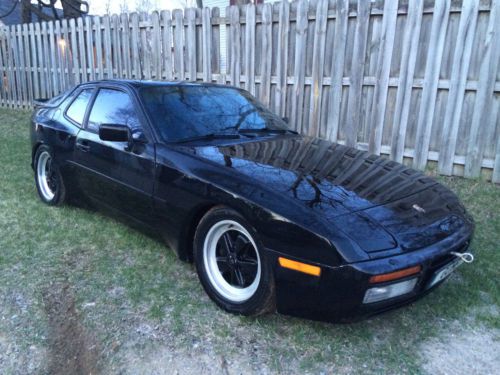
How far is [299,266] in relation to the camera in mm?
2213

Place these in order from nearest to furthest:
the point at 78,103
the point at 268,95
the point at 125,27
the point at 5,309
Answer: the point at 5,309, the point at 78,103, the point at 268,95, the point at 125,27

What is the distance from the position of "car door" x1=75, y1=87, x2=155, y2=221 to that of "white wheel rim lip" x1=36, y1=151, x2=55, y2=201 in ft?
3.19

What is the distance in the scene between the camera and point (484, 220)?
13.9 ft

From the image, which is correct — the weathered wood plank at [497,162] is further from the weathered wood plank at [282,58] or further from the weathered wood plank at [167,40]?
the weathered wood plank at [167,40]

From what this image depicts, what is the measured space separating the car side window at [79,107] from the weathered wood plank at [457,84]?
13.8 ft

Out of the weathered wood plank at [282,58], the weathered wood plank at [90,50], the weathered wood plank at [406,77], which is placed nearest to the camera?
the weathered wood plank at [406,77]

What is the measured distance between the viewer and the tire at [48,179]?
14.5 feet

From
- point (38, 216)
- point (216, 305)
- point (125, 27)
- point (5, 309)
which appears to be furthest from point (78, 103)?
point (125, 27)

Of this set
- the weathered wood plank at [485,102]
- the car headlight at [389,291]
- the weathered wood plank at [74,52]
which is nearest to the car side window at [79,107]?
the car headlight at [389,291]

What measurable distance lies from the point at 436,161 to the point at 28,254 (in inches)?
189

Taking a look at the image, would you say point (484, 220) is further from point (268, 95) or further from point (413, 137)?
point (268, 95)


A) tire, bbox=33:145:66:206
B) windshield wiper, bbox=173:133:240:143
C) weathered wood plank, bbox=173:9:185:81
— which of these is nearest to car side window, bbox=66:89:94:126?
tire, bbox=33:145:66:206

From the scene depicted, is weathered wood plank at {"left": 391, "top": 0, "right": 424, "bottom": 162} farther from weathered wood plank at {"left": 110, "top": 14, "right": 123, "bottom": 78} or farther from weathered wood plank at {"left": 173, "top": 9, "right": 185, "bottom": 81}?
weathered wood plank at {"left": 110, "top": 14, "right": 123, "bottom": 78}

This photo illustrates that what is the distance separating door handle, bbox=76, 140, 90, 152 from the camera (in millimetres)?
3762
